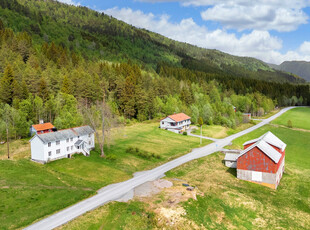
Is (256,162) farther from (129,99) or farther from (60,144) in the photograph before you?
(129,99)

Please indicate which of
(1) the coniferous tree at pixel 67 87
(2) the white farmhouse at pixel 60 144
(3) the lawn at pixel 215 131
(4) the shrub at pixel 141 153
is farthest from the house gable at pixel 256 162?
(1) the coniferous tree at pixel 67 87

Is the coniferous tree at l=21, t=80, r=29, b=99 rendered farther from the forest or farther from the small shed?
the small shed

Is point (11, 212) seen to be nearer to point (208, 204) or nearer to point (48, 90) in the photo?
point (208, 204)

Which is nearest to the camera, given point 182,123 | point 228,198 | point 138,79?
point 228,198

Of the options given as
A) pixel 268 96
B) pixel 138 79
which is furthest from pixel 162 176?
pixel 268 96

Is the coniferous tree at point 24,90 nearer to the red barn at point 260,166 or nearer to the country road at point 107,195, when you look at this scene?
the country road at point 107,195
